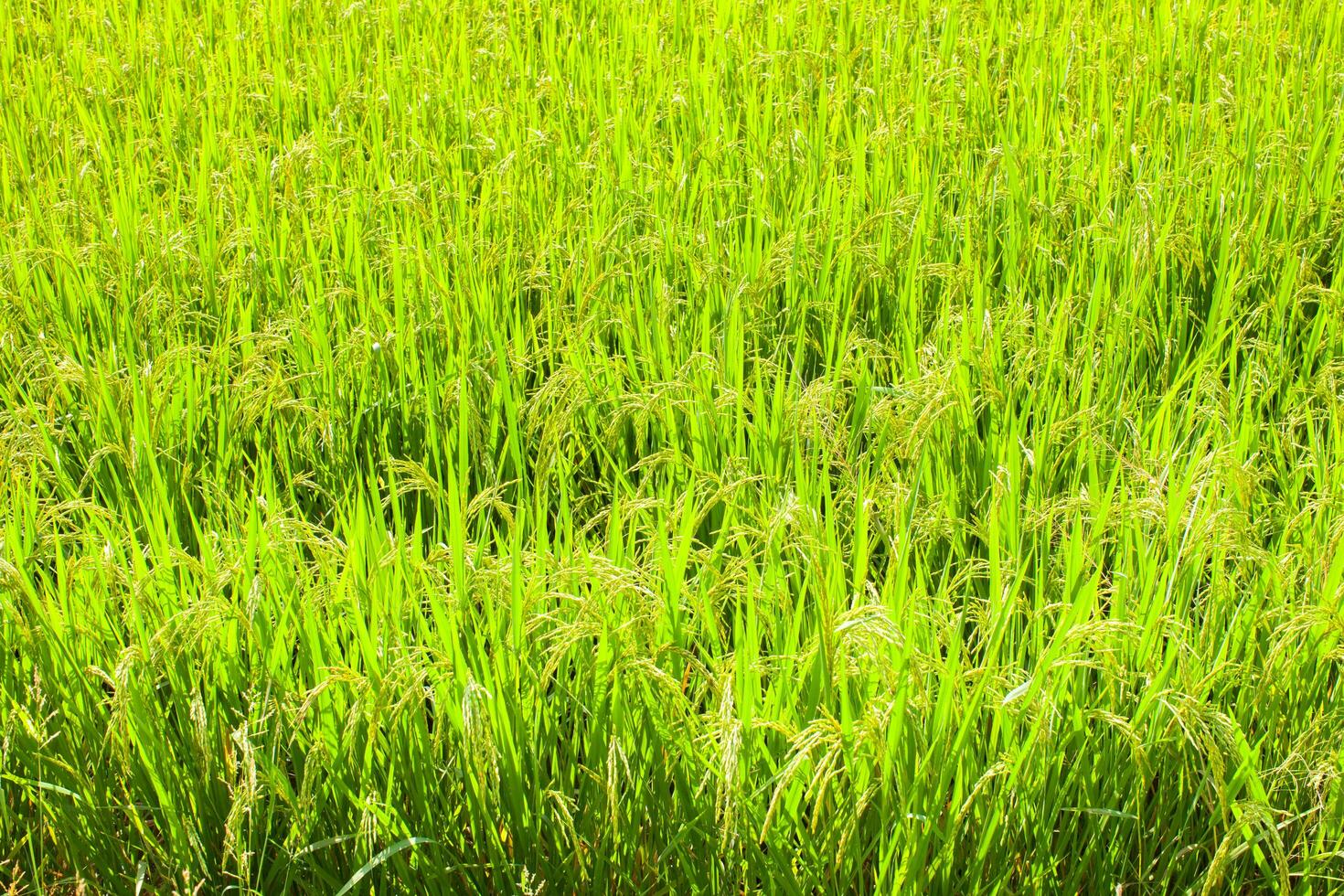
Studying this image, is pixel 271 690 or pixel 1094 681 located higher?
pixel 271 690

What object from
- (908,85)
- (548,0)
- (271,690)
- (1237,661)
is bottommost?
(1237,661)

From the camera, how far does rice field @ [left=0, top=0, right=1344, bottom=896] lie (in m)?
1.44

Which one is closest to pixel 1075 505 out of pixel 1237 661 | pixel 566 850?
pixel 1237 661

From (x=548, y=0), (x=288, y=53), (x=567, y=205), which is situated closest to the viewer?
(x=567, y=205)

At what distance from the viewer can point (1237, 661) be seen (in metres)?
1.63

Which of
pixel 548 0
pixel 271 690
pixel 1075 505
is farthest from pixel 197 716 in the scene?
pixel 548 0

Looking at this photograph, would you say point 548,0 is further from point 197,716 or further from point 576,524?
point 197,716

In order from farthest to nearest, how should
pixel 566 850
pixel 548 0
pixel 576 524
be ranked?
pixel 548 0, pixel 576 524, pixel 566 850

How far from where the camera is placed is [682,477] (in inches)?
79.3

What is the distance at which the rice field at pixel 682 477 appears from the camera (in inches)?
56.5

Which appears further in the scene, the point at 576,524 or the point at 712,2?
the point at 712,2

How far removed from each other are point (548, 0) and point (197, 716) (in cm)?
442

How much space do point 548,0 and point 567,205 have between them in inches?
93.6

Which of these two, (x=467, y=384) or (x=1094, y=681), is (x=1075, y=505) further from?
(x=467, y=384)
